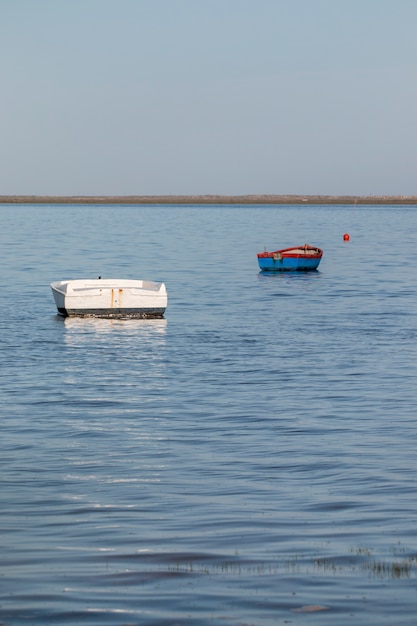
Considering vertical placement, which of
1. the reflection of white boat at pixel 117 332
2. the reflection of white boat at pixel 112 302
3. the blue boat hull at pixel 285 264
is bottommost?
the blue boat hull at pixel 285 264

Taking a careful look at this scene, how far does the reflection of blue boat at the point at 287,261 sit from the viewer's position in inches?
2857

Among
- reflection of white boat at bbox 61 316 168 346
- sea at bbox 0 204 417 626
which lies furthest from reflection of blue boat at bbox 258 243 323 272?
sea at bbox 0 204 417 626

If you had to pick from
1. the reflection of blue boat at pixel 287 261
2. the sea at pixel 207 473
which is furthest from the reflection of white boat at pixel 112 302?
the reflection of blue boat at pixel 287 261

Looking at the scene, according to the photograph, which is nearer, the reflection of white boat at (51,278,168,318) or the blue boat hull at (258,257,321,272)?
the reflection of white boat at (51,278,168,318)

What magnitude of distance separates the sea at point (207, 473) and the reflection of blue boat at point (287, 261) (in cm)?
3130

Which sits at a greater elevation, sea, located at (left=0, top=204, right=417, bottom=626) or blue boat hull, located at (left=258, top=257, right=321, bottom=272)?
sea, located at (left=0, top=204, right=417, bottom=626)

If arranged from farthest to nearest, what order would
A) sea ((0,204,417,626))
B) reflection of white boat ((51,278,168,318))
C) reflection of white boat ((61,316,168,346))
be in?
reflection of white boat ((51,278,168,318)), reflection of white boat ((61,316,168,346)), sea ((0,204,417,626))

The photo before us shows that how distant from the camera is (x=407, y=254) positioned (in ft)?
315

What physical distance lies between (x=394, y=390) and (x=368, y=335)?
42.7 ft

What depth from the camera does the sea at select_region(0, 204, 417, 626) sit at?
9.23 metres

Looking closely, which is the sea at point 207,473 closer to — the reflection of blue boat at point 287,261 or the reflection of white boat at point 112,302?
the reflection of white boat at point 112,302

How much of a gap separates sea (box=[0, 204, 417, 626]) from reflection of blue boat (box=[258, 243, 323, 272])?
31304mm

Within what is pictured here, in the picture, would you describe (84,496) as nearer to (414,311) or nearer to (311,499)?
(311,499)

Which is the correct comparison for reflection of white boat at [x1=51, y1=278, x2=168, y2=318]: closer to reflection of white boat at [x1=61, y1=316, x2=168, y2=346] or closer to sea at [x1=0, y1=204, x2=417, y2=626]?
reflection of white boat at [x1=61, y1=316, x2=168, y2=346]
